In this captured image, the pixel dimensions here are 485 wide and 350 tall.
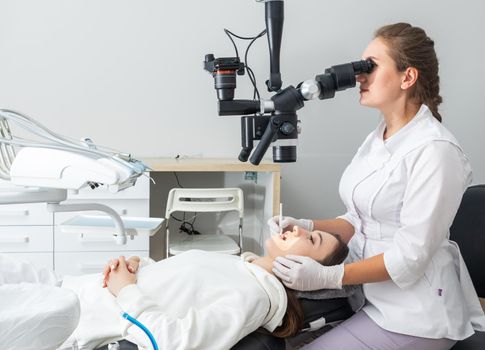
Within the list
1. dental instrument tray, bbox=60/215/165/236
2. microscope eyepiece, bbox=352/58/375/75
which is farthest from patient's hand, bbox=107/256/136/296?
microscope eyepiece, bbox=352/58/375/75

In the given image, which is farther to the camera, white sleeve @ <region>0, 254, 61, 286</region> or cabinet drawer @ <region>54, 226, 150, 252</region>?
cabinet drawer @ <region>54, 226, 150, 252</region>

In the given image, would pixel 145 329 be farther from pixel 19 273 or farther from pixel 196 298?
pixel 19 273

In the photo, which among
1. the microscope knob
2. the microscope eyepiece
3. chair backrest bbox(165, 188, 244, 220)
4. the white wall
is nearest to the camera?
the microscope knob

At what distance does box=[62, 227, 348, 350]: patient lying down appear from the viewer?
1.19 metres

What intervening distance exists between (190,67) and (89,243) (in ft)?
3.91

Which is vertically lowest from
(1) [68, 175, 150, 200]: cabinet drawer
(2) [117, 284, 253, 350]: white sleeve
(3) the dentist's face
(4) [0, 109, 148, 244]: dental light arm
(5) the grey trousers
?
(5) the grey trousers

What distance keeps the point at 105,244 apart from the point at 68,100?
38.2 inches

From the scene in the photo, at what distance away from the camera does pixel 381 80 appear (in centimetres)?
147

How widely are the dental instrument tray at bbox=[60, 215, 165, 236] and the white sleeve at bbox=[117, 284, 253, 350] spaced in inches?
5.4

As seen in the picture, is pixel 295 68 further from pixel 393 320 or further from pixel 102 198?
pixel 393 320

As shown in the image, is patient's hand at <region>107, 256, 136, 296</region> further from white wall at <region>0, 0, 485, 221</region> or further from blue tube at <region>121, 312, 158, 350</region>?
white wall at <region>0, 0, 485, 221</region>

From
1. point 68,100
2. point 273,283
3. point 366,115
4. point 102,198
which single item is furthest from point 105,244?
point 366,115

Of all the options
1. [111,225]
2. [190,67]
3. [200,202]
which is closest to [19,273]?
[111,225]

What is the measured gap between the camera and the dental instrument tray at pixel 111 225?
129 cm
